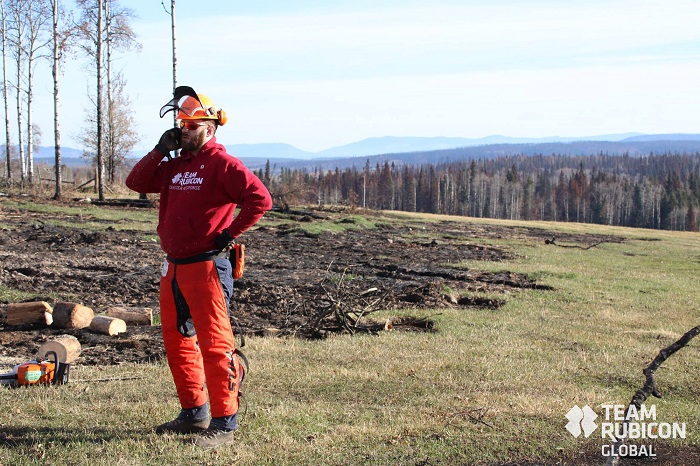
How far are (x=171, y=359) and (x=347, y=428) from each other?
4.98 feet

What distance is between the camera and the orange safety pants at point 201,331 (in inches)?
210

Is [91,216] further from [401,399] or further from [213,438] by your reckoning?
[213,438]

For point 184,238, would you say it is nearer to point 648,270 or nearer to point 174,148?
point 174,148

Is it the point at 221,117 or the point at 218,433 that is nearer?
the point at 218,433

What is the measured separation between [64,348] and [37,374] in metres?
0.93

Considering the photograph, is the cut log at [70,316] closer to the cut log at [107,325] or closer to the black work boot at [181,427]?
the cut log at [107,325]

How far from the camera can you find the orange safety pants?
17.5ft

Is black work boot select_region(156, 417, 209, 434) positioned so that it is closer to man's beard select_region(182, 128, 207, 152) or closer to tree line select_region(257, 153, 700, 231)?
man's beard select_region(182, 128, 207, 152)

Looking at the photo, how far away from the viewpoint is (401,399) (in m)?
7.05

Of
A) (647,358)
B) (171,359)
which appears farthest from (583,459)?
(647,358)
